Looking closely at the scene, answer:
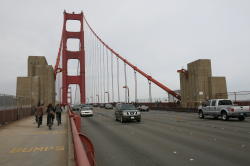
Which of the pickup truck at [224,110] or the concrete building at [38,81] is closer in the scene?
the pickup truck at [224,110]

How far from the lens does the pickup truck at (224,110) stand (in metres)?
20.8

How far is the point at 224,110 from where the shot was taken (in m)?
21.6

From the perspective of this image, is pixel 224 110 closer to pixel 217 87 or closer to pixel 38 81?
pixel 217 87

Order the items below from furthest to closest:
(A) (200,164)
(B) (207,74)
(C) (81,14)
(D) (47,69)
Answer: (C) (81,14), (D) (47,69), (B) (207,74), (A) (200,164)

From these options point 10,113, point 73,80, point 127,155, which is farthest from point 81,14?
point 127,155

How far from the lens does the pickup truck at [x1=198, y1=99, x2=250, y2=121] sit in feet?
68.3

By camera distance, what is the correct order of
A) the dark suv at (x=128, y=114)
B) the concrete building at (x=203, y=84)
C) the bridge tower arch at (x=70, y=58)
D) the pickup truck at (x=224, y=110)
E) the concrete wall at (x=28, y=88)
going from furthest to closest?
the bridge tower arch at (x=70, y=58)
the concrete building at (x=203, y=84)
the concrete wall at (x=28, y=88)
the dark suv at (x=128, y=114)
the pickup truck at (x=224, y=110)

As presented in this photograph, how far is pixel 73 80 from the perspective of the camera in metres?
67.8

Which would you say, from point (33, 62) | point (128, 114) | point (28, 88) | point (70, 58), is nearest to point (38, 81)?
point (28, 88)

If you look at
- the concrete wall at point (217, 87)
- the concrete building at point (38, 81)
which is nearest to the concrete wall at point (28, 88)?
the concrete building at point (38, 81)

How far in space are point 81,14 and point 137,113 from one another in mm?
60211

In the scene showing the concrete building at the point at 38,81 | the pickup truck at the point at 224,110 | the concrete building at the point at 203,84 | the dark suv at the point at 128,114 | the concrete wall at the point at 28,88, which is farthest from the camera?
the concrete building at the point at 203,84

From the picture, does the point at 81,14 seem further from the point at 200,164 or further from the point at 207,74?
the point at 200,164

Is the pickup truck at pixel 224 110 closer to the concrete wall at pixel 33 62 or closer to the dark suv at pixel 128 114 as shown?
the dark suv at pixel 128 114
